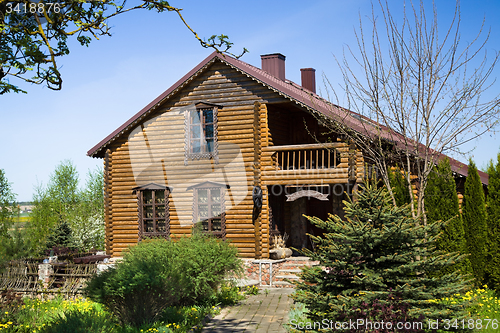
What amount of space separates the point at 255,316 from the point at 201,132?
846 cm

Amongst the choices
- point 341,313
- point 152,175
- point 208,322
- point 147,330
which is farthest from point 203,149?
point 341,313

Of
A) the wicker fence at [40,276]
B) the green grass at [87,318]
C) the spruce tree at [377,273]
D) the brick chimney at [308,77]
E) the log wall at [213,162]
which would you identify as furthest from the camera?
the brick chimney at [308,77]

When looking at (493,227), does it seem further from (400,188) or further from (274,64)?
(274,64)

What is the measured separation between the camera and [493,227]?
12398mm

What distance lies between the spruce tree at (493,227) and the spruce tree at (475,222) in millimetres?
152

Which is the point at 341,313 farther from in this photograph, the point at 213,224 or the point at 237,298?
the point at 213,224

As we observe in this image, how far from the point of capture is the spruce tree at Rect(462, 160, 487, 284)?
40.2 feet

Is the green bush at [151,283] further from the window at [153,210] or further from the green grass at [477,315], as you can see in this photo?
the window at [153,210]

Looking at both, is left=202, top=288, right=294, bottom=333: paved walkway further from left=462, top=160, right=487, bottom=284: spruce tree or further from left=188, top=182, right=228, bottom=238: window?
left=462, top=160, right=487, bottom=284: spruce tree

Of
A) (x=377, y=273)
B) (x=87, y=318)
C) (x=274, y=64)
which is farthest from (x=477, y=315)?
(x=274, y=64)

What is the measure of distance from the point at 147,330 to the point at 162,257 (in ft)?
7.96

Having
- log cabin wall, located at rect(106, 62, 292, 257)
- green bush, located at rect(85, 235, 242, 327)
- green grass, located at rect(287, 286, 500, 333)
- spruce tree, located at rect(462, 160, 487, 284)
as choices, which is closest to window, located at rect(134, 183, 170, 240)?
log cabin wall, located at rect(106, 62, 292, 257)

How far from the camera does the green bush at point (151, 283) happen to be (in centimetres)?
879

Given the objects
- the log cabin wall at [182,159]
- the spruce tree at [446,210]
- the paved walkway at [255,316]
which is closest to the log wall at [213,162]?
the log cabin wall at [182,159]
